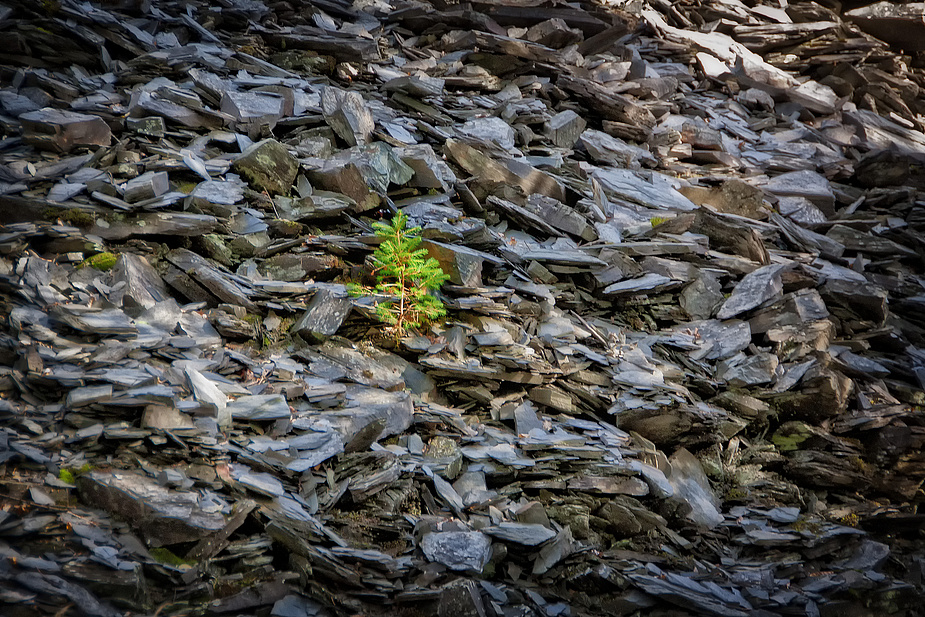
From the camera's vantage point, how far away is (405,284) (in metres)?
7.05

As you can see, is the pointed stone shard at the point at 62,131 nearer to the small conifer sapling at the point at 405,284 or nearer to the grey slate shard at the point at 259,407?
the small conifer sapling at the point at 405,284

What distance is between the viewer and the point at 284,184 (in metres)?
8.15

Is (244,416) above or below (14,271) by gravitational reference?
below

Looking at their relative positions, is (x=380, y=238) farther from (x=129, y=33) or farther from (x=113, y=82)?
(x=129, y=33)

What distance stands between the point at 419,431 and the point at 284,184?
13.3 ft

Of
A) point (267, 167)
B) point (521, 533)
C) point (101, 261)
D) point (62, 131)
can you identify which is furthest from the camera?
point (267, 167)

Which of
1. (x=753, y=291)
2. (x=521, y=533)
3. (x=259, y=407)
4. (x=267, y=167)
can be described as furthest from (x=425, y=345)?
(x=753, y=291)

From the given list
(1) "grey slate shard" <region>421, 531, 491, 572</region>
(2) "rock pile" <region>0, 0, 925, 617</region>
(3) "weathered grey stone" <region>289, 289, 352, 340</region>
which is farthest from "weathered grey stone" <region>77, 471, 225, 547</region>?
(3) "weathered grey stone" <region>289, 289, 352, 340</region>

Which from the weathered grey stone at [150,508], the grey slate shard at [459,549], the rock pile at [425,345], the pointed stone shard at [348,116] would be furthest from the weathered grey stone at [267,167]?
the grey slate shard at [459,549]

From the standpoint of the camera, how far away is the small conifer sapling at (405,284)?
671cm

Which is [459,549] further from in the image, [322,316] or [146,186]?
[146,186]

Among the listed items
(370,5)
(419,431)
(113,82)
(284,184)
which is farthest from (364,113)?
(370,5)

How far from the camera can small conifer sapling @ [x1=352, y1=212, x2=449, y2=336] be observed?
6.71 meters

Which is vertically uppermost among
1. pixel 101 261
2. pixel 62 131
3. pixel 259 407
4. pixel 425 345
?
pixel 62 131
